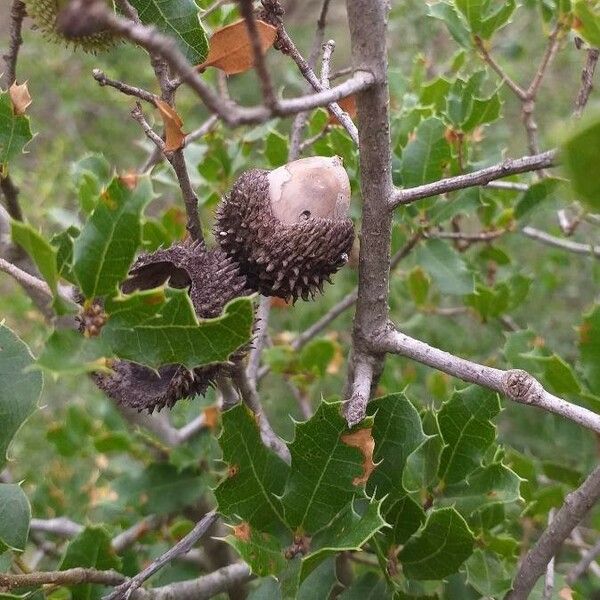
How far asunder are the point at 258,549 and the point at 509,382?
53 cm

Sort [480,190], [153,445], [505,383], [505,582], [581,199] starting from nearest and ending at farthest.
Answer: [581,199]
[505,383]
[505,582]
[480,190]
[153,445]

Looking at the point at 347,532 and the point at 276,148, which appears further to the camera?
the point at 276,148

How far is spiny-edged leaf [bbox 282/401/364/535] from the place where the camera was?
124 centimetres

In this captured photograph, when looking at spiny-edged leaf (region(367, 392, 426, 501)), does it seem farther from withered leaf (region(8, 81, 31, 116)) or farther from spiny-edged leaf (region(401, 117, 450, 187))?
withered leaf (region(8, 81, 31, 116))

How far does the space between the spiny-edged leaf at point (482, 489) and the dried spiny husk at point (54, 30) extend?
1064 mm

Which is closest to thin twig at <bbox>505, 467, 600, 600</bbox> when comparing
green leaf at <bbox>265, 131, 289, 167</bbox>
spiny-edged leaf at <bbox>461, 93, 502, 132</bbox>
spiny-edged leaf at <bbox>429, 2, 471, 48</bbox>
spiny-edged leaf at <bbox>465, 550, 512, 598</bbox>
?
→ spiny-edged leaf at <bbox>465, 550, 512, 598</bbox>

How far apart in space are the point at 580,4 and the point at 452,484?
3.02 feet

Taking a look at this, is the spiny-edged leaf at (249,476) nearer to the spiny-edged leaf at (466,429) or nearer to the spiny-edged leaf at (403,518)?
the spiny-edged leaf at (403,518)

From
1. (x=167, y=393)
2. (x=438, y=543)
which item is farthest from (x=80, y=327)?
(x=438, y=543)

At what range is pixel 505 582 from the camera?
140cm

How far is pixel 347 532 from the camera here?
3.96ft

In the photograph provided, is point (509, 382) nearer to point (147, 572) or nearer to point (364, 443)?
point (364, 443)

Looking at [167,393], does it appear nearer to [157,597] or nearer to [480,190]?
[157,597]

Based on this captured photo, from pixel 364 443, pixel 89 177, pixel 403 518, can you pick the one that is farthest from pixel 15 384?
pixel 89 177
